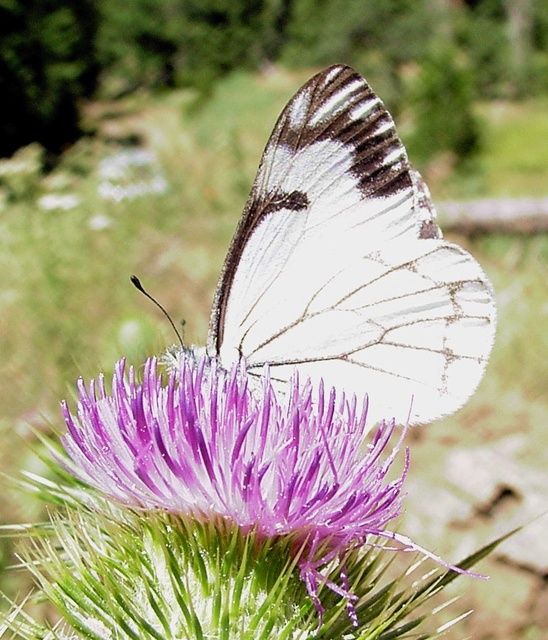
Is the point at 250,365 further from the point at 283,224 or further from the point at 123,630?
the point at 123,630

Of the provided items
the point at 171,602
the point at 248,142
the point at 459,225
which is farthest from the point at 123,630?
the point at 248,142

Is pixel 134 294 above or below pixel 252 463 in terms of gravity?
below

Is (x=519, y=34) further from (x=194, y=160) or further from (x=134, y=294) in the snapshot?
(x=134, y=294)

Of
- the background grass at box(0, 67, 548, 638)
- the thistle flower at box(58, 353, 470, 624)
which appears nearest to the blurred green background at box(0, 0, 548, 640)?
the background grass at box(0, 67, 548, 638)

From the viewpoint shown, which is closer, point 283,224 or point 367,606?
point 367,606

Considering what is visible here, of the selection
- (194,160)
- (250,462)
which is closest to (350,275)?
(250,462)

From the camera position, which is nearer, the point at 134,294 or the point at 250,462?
the point at 250,462
